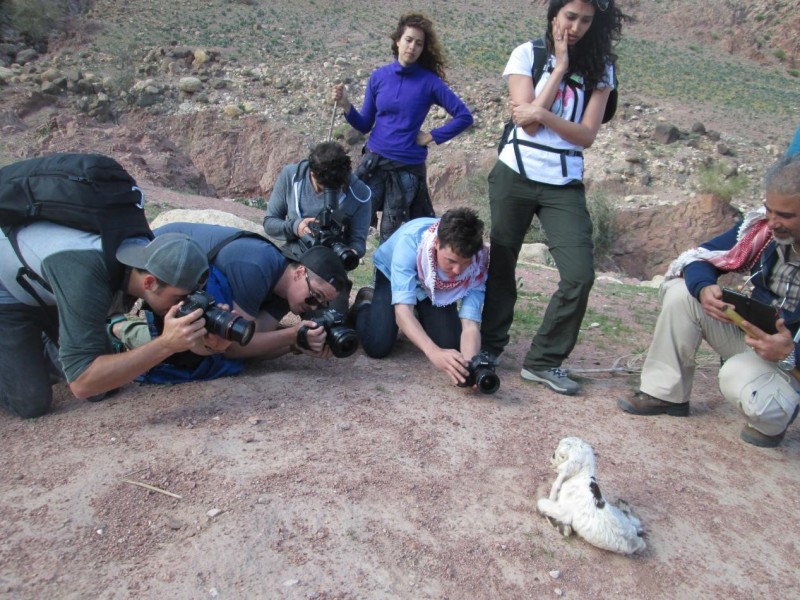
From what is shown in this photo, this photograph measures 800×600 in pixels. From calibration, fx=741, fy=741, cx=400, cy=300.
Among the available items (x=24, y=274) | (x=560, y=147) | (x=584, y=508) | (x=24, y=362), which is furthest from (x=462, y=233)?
(x=24, y=362)

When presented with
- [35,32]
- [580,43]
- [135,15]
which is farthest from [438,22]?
[580,43]

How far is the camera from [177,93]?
1584cm

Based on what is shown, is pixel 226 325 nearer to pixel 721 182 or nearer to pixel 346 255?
pixel 346 255

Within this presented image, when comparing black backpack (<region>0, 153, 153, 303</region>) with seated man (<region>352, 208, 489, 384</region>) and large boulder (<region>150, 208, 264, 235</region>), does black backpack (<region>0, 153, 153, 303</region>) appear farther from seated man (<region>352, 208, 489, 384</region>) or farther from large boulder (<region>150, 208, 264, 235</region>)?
large boulder (<region>150, 208, 264, 235</region>)

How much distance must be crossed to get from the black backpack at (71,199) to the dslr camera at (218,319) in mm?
295

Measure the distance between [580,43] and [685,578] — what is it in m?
2.36

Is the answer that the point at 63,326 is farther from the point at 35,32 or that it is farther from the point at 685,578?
the point at 35,32

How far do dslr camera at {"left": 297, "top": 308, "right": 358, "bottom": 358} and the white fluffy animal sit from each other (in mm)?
1126

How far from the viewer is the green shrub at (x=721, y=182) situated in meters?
12.2

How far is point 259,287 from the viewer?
135 inches

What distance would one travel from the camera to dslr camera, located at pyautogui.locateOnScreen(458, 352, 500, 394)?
3371mm

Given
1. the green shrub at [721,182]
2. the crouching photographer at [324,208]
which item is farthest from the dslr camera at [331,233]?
the green shrub at [721,182]

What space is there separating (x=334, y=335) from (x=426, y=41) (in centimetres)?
233

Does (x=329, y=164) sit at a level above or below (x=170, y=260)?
above
